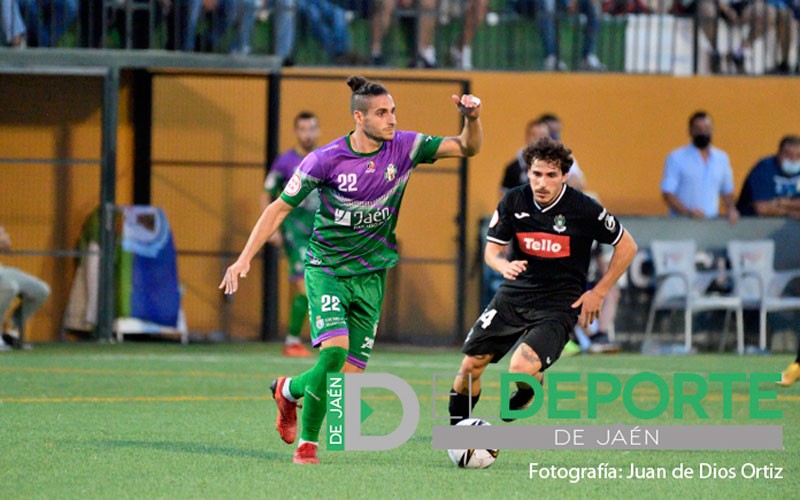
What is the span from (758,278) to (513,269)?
32.9 feet

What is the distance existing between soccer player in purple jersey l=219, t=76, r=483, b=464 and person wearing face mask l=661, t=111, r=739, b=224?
32.9 ft

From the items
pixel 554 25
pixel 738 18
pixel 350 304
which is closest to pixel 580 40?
pixel 554 25

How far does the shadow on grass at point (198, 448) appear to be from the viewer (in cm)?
879

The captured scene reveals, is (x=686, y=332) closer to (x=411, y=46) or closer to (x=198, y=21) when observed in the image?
(x=411, y=46)

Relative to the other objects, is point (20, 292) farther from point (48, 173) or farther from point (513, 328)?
point (513, 328)

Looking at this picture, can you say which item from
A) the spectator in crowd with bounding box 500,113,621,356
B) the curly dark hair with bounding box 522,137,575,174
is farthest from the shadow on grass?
the spectator in crowd with bounding box 500,113,621,356

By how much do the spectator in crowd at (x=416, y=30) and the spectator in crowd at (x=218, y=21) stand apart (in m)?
1.56

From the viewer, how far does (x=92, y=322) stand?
1816cm

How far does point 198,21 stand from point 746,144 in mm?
7142

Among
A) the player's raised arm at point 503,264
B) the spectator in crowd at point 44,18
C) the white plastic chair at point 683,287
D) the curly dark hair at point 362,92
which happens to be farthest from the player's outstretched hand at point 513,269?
the spectator in crowd at point 44,18

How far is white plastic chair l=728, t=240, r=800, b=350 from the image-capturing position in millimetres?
18203

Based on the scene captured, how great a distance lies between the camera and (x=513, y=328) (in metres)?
9.27

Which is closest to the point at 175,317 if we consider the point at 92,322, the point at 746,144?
the point at 92,322

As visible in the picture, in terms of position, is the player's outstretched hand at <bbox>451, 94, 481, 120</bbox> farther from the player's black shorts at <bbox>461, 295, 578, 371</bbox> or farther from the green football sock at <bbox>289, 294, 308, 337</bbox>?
the green football sock at <bbox>289, 294, 308, 337</bbox>
